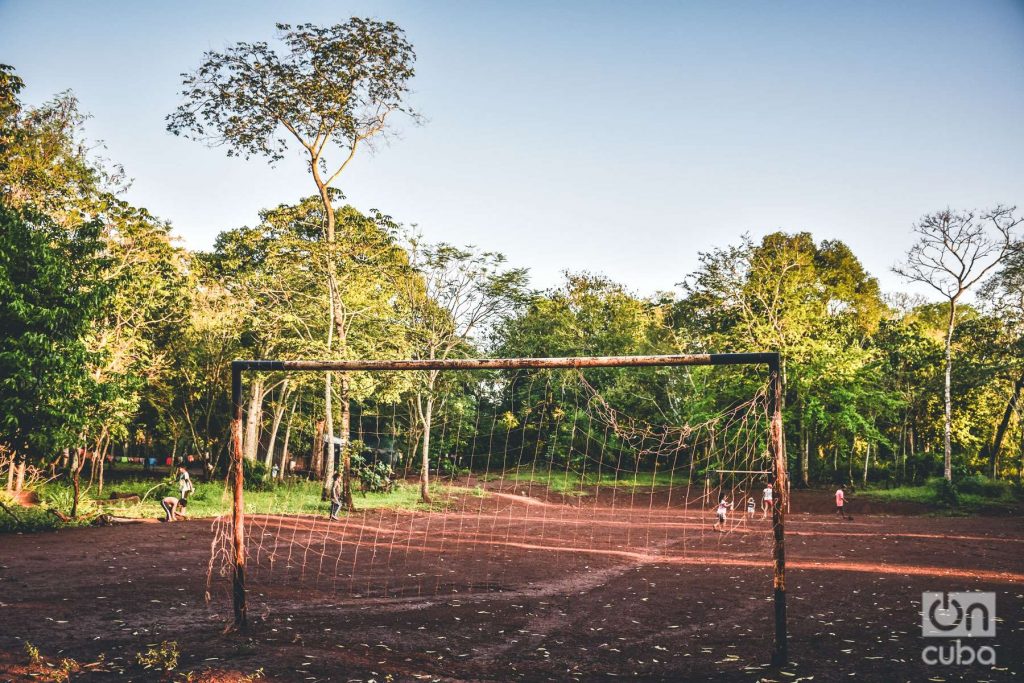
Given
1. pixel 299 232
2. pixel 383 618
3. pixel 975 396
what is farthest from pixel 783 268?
pixel 383 618

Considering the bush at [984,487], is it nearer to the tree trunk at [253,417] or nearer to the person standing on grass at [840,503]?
the person standing on grass at [840,503]

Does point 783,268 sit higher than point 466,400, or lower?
higher

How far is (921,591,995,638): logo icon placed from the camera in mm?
7734

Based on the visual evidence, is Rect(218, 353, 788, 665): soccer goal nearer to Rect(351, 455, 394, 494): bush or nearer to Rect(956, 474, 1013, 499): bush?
Rect(351, 455, 394, 494): bush

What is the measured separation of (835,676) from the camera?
6207 millimetres

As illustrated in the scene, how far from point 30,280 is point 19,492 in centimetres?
730

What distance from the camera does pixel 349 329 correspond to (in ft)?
87.4

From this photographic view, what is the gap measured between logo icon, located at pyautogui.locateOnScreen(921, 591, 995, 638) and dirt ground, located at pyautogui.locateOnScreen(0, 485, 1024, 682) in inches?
8.2

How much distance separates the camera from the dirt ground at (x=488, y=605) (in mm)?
6391

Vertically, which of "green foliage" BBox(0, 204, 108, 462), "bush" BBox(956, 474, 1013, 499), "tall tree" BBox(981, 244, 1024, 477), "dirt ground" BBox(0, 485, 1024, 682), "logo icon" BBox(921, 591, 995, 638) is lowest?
"dirt ground" BBox(0, 485, 1024, 682)

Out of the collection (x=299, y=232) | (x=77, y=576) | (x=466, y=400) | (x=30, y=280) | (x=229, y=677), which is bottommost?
(x=77, y=576)

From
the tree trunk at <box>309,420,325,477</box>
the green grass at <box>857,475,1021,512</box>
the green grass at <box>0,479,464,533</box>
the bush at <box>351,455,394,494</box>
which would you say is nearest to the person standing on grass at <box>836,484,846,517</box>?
the green grass at <box>857,475,1021,512</box>

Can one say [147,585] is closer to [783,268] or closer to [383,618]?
[383,618]

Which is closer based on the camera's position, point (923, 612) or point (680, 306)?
point (923, 612)
